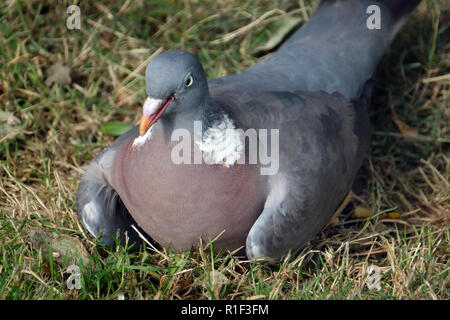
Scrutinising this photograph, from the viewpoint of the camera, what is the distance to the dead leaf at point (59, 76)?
4.63 meters

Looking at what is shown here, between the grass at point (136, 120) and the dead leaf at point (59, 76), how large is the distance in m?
0.07

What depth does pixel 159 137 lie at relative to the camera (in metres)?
3.02

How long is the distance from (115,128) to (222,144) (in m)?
1.62

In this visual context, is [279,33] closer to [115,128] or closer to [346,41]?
[346,41]

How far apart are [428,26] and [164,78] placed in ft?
9.57

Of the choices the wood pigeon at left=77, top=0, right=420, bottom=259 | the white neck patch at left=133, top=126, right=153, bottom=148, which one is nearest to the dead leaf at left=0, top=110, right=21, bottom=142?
the wood pigeon at left=77, top=0, right=420, bottom=259

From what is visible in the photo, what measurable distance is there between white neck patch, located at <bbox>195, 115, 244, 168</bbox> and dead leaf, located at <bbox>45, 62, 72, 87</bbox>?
2.03 meters

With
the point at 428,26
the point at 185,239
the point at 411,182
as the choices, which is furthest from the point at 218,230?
the point at 428,26

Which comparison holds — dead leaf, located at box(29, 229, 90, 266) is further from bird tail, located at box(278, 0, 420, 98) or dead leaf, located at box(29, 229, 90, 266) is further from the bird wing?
bird tail, located at box(278, 0, 420, 98)

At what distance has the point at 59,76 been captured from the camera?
4637 millimetres

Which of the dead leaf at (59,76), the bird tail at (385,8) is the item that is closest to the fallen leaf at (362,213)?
the bird tail at (385,8)

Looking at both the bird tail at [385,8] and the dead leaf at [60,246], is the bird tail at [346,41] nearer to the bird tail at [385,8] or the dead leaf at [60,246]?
the bird tail at [385,8]

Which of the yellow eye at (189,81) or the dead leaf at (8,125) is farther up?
the yellow eye at (189,81)

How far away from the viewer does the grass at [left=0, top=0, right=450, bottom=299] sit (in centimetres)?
317
